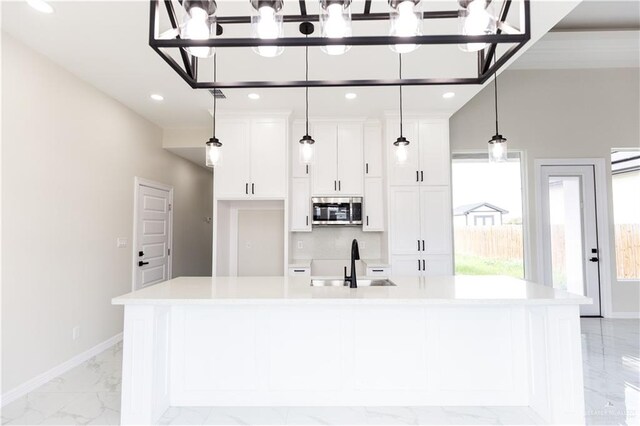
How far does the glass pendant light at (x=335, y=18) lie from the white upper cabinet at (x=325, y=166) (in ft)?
10.2

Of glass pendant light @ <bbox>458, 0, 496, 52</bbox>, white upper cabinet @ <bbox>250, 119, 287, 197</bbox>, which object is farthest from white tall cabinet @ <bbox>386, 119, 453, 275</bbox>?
glass pendant light @ <bbox>458, 0, 496, 52</bbox>

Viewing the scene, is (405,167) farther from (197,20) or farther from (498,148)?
(197,20)

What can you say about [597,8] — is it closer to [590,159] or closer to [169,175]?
[590,159]

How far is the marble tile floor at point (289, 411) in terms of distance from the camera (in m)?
2.21

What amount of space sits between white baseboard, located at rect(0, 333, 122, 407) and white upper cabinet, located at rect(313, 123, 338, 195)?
299 cm

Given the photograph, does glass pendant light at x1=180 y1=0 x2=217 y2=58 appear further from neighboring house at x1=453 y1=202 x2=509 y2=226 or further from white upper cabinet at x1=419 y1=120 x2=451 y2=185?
neighboring house at x1=453 y1=202 x2=509 y2=226

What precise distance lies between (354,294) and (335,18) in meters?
1.58

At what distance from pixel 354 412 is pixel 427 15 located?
2.42 m

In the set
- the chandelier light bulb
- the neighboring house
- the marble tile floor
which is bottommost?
the marble tile floor

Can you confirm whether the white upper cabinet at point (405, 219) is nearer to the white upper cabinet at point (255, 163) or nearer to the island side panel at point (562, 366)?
the white upper cabinet at point (255, 163)

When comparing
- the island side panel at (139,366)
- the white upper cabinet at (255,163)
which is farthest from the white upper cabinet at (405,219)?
the island side panel at (139,366)

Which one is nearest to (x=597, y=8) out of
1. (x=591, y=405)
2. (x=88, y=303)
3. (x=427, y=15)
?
(x=427, y=15)

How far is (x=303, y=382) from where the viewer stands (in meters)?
2.38

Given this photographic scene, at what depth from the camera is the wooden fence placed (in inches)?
187
